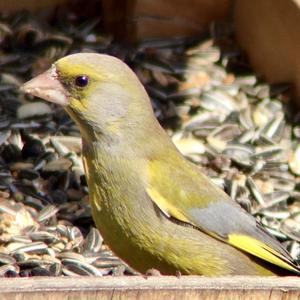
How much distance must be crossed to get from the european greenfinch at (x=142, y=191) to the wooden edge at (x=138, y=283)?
682 mm

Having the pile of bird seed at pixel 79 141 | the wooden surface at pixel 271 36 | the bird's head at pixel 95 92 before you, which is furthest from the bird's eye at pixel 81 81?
the wooden surface at pixel 271 36

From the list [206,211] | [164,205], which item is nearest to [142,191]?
[164,205]

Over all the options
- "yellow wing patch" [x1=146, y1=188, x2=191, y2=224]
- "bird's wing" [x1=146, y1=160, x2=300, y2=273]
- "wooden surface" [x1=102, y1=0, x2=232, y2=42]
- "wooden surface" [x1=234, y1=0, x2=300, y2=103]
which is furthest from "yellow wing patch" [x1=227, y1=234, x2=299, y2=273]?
"wooden surface" [x1=102, y1=0, x2=232, y2=42]

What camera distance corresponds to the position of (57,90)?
135 inches

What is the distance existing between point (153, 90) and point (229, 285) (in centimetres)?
262

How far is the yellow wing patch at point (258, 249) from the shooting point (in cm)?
347

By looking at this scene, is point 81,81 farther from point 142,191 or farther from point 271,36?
point 271,36

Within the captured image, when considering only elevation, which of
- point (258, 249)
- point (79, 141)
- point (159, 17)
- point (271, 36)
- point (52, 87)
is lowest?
point (79, 141)

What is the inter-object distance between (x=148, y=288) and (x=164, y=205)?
2.73ft

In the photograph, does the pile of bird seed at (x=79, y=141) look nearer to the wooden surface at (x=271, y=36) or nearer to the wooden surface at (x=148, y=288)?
the wooden surface at (x=271, y=36)

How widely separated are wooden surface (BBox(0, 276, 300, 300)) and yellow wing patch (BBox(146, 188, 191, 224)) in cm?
74

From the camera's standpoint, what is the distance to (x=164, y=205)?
11.3ft

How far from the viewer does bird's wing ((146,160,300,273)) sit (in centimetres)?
346

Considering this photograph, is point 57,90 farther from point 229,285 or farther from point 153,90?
point 153,90
